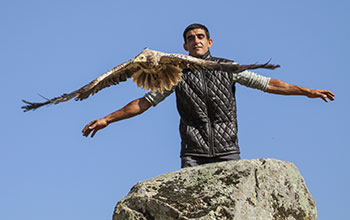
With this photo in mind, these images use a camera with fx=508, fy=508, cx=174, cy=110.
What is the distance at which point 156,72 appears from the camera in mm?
5691

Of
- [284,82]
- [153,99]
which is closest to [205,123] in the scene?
[153,99]

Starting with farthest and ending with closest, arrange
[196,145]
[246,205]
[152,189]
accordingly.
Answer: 1. [196,145]
2. [152,189]
3. [246,205]

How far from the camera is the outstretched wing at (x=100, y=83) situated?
219 inches

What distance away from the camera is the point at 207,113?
575 cm

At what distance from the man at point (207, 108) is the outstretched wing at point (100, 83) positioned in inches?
12.5

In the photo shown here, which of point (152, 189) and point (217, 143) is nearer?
point (152, 189)

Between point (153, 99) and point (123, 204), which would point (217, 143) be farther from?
point (123, 204)

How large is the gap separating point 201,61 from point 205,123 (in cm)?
69

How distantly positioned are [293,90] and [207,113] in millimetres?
996

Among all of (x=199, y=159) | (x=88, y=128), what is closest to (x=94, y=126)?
(x=88, y=128)

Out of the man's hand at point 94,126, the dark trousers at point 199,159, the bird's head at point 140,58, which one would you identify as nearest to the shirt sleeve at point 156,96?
the bird's head at point 140,58

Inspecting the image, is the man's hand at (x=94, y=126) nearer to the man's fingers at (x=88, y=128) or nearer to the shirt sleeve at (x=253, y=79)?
the man's fingers at (x=88, y=128)

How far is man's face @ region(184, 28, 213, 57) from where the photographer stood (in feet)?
19.5

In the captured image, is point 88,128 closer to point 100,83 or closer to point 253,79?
point 100,83
